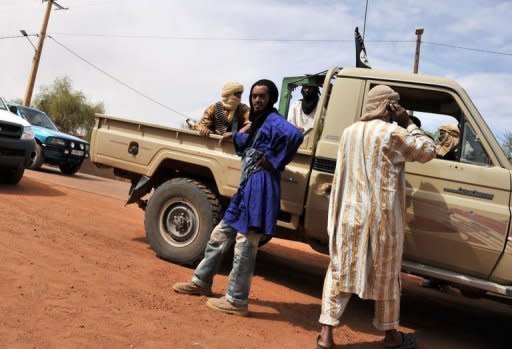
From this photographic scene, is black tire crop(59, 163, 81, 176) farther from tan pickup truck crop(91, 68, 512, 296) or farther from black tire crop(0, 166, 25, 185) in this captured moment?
tan pickup truck crop(91, 68, 512, 296)

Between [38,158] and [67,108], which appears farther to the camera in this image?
[67,108]

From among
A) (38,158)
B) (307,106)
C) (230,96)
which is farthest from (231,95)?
(38,158)

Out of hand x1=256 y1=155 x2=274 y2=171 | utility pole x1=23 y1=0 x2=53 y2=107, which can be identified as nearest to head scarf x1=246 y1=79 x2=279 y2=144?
hand x1=256 y1=155 x2=274 y2=171

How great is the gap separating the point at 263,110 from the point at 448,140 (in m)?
1.76

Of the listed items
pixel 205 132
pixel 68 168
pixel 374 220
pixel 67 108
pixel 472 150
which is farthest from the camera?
pixel 67 108

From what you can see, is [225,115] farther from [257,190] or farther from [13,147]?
[13,147]

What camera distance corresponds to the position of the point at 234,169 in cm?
477

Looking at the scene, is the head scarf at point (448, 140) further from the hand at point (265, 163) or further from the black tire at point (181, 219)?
the black tire at point (181, 219)

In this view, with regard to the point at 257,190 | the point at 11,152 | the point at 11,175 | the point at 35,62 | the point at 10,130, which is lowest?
the point at 11,175

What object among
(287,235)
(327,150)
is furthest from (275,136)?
(287,235)

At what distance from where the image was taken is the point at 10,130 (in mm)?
7824

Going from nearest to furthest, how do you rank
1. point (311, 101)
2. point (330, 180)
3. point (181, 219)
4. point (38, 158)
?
point (330, 180), point (181, 219), point (311, 101), point (38, 158)

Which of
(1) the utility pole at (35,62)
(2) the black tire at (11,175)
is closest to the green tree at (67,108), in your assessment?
(1) the utility pole at (35,62)

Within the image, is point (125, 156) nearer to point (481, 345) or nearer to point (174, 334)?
point (174, 334)
